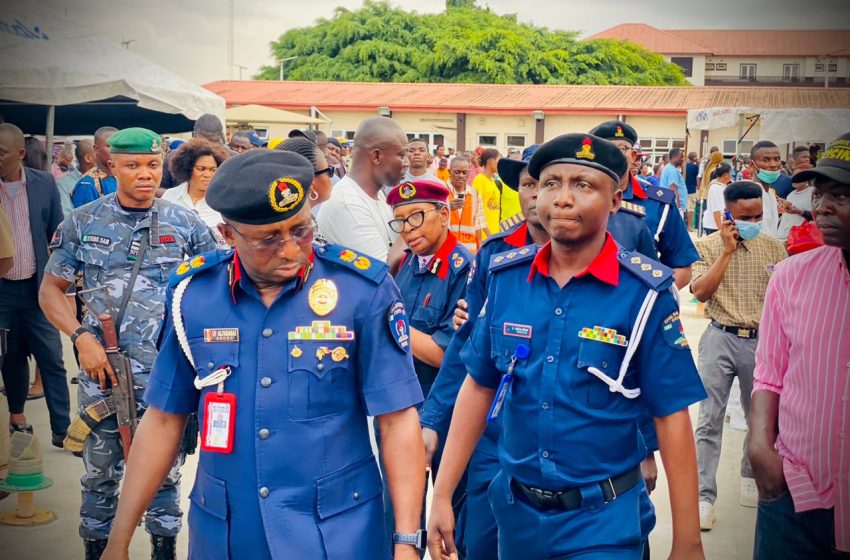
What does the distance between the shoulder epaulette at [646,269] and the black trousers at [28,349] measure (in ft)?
16.1

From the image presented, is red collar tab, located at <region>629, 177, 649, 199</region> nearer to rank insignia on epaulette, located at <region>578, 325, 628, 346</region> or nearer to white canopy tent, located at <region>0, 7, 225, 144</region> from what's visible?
rank insignia on epaulette, located at <region>578, 325, 628, 346</region>

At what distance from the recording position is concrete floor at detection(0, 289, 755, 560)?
5.11 metres

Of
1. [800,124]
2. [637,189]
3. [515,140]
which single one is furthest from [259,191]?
[515,140]

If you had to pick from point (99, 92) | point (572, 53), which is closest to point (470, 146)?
point (572, 53)

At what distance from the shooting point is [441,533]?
10.0ft

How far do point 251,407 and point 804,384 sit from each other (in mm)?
1847

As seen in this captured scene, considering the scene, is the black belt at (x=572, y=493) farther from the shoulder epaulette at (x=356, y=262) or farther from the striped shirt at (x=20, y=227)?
the striped shirt at (x=20, y=227)

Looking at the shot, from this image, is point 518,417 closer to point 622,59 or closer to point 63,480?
point 63,480

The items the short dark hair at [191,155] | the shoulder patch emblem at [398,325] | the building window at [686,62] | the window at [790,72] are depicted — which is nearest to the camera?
the shoulder patch emblem at [398,325]

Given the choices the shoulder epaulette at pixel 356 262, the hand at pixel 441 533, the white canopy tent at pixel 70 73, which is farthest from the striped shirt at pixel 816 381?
the white canopy tent at pixel 70 73

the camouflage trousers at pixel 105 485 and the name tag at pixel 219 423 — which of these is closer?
the name tag at pixel 219 423

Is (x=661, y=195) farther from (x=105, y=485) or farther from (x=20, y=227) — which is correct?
(x=20, y=227)

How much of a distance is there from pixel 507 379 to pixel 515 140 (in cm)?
3514

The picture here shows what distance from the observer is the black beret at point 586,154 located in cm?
297
